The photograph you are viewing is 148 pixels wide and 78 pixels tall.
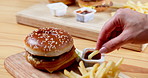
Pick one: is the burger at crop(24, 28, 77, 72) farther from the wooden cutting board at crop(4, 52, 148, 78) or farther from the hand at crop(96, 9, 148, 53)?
the hand at crop(96, 9, 148, 53)

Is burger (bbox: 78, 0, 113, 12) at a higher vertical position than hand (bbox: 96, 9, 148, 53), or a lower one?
lower

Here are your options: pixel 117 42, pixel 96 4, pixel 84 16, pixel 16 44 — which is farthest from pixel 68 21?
pixel 117 42

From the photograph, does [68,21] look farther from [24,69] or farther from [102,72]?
[102,72]

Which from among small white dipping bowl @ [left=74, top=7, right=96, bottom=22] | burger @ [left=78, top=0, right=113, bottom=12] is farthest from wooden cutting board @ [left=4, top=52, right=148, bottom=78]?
burger @ [left=78, top=0, right=113, bottom=12]

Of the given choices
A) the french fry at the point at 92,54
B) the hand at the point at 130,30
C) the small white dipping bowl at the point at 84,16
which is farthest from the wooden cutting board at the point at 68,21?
the hand at the point at 130,30

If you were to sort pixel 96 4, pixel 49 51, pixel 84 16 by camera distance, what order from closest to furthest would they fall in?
pixel 49 51 → pixel 84 16 → pixel 96 4

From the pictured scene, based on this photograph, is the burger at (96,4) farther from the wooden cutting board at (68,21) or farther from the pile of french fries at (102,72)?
the pile of french fries at (102,72)

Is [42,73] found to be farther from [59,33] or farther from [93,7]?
[93,7]
